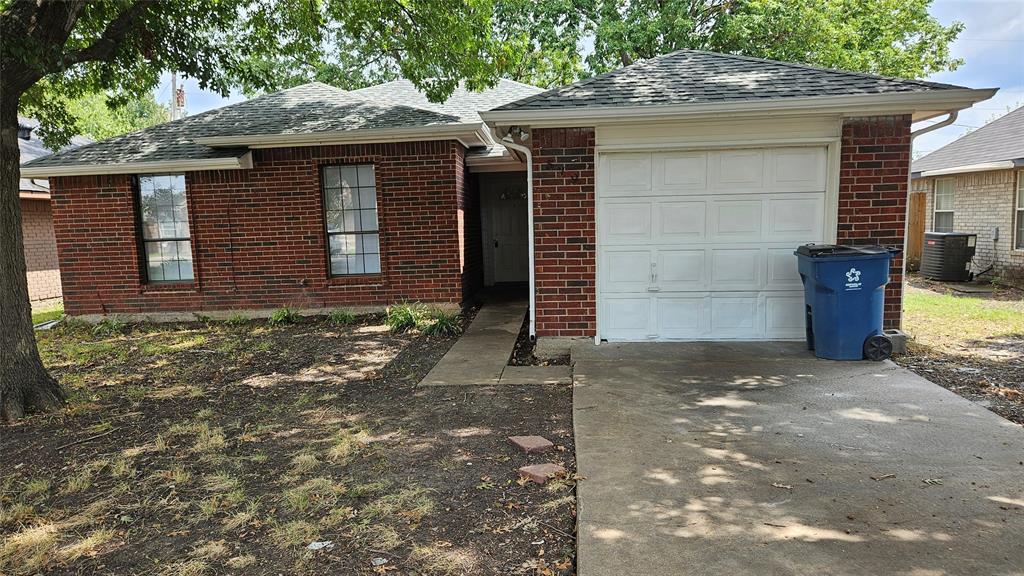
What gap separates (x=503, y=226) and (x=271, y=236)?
5.14 metres

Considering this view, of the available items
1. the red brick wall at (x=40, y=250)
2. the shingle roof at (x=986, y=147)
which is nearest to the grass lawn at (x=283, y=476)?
the red brick wall at (x=40, y=250)

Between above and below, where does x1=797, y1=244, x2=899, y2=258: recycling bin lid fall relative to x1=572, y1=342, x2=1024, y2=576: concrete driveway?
above

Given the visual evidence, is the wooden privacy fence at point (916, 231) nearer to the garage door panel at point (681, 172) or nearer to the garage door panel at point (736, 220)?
the garage door panel at point (736, 220)

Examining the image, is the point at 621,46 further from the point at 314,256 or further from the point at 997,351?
the point at 997,351

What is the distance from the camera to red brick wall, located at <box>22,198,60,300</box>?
48.6 feet

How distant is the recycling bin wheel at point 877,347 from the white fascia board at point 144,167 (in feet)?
30.0

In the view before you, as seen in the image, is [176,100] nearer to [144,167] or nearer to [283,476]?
[144,167]

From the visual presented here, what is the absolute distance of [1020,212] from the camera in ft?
40.9

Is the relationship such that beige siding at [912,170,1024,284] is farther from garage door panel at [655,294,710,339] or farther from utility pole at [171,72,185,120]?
utility pole at [171,72,185,120]

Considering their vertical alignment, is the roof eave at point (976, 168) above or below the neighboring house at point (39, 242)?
above

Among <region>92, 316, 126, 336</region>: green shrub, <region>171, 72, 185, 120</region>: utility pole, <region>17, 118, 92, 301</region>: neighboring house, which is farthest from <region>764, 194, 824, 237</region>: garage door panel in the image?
<region>171, 72, 185, 120</region>: utility pole

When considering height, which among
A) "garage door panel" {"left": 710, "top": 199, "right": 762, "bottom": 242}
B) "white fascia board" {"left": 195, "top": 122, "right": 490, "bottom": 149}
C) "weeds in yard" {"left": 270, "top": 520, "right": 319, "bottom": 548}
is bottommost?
"weeds in yard" {"left": 270, "top": 520, "right": 319, "bottom": 548}

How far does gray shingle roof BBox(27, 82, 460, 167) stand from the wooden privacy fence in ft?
43.4

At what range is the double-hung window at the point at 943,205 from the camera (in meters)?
14.9
